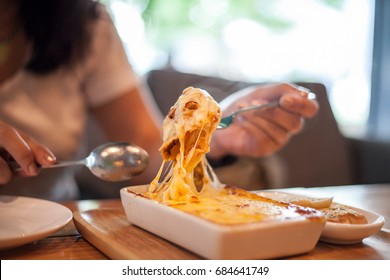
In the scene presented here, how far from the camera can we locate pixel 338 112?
2.86 metres

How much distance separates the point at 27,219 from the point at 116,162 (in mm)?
171

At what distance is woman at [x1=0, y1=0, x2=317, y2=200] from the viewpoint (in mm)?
1062

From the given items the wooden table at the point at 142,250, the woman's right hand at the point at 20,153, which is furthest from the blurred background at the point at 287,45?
the wooden table at the point at 142,250

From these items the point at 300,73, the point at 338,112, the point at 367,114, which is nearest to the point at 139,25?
the point at 300,73

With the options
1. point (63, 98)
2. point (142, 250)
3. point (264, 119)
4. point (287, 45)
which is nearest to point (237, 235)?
point (142, 250)

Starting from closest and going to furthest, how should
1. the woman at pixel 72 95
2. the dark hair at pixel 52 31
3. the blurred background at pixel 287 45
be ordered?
the woman at pixel 72 95, the dark hair at pixel 52 31, the blurred background at pixel 287 45

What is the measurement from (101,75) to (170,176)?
0.67 m

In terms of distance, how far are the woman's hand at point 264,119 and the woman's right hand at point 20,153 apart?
0.37 m

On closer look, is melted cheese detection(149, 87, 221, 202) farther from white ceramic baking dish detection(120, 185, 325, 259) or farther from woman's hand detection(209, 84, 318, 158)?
woman's hand detection(209, 84, 318, 158)

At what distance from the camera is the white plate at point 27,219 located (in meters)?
0.56

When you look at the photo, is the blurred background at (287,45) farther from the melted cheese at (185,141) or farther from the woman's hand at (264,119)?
the melted cheese at (185,141)

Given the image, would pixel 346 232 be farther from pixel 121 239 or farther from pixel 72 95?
pixel 72 95

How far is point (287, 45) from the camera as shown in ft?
9.56
